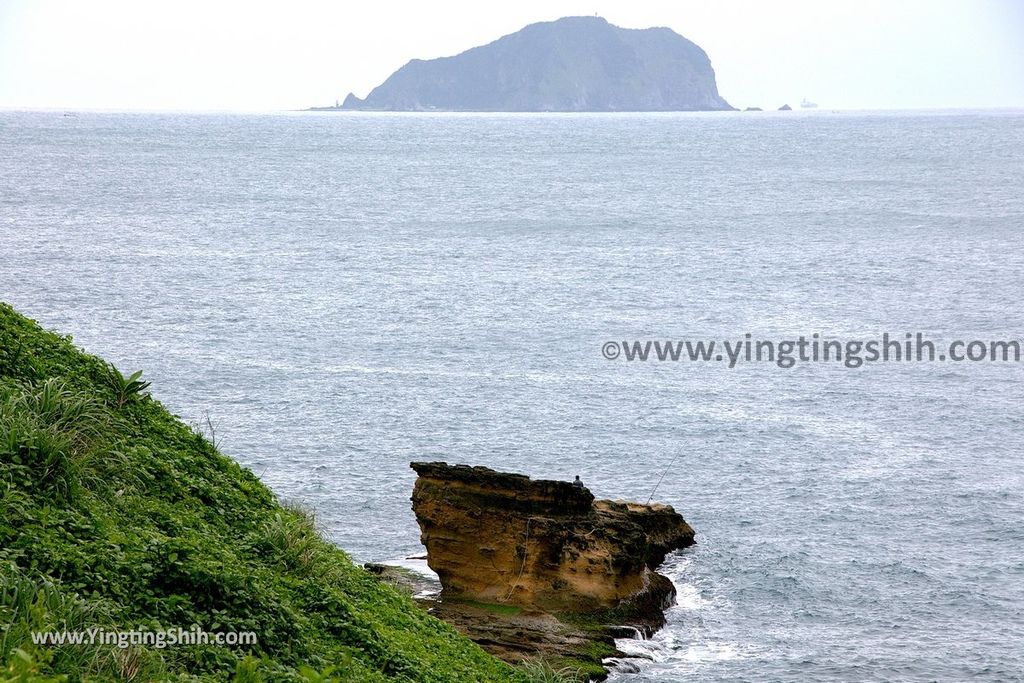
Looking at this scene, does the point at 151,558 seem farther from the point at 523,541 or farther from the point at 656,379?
the point at 656,379

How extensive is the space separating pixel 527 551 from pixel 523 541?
11.1 inches

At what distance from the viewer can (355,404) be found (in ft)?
160

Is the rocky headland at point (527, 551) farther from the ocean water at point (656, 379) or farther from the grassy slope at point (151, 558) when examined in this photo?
the grassy slope at point (151, 558)

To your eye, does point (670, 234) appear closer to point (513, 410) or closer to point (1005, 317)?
point (1005, 317)

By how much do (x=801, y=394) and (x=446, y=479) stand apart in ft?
88.4

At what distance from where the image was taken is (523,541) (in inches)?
1131

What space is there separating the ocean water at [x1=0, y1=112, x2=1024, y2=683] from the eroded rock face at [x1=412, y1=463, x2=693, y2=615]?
2.00 meters

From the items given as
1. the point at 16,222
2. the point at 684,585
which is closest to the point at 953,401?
the point at 684,585

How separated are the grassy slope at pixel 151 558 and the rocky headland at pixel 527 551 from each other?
8.93 m

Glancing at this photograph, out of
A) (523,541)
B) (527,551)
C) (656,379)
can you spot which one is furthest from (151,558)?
(656,379)

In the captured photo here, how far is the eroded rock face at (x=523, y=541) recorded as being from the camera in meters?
28.7

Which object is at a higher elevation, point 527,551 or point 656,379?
point 527,551

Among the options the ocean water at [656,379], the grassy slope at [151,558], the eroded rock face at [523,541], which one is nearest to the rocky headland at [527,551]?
the eroded rock face at [523,541]

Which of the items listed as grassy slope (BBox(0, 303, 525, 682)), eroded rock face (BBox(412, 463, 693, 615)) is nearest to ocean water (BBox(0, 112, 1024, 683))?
eroded rock face (BBox(412, 463, 693, 615))
